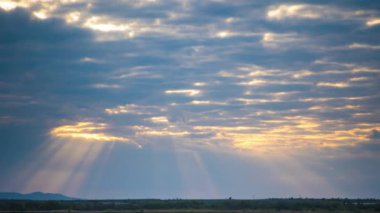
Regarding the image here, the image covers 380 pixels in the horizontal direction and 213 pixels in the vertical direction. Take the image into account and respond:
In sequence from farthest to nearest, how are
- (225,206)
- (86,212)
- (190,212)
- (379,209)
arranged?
(225,206)
(379,209)
(86,212)
(190,212)

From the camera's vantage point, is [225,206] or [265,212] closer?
[265,212]

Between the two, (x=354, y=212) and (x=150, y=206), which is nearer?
(x=354, y=212)

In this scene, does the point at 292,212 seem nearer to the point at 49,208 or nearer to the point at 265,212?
the point at 265,212

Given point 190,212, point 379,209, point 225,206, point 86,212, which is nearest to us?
point 190,212

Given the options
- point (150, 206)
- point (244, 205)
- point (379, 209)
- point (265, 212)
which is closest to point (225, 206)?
point (244, 205)

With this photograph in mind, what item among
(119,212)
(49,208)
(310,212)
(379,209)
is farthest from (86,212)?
(379,209)

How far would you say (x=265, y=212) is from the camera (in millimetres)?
90625

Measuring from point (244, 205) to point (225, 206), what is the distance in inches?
160

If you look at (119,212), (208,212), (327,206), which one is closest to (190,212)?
(208,212)

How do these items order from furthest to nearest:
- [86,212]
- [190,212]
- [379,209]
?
[379,209], [86,212], [190,212]

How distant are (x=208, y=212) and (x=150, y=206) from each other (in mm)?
27459

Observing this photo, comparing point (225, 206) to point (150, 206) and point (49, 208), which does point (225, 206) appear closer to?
point (150, 206)

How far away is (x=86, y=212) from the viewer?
9719 centimetres

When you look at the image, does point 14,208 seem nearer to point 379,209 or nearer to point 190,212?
point 190,212
